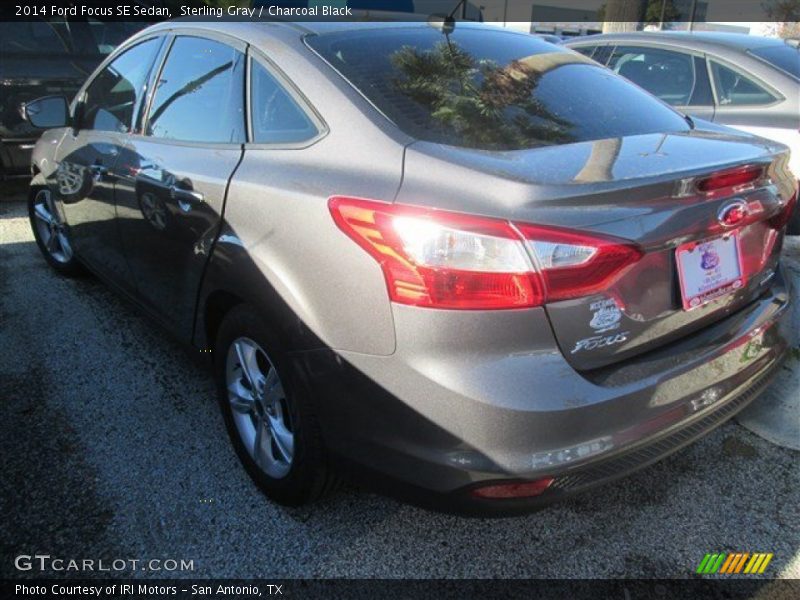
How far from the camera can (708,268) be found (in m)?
1.83

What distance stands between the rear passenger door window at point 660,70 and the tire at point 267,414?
3.96 m

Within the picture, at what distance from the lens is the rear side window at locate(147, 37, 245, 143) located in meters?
2.35

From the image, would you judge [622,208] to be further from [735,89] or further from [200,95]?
[735,89]

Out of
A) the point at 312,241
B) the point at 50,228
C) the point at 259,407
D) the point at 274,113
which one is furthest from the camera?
the point at 50,228

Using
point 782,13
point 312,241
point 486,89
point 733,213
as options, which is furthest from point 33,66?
point 782,13

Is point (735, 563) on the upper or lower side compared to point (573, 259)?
lower

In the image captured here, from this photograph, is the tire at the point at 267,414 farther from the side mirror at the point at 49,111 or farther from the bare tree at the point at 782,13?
the bare tree at the point at 782,13

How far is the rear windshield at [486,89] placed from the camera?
6.39 ft

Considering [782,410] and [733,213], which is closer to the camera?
[733,213]

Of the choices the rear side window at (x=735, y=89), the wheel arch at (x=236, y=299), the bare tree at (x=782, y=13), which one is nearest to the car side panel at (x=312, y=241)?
the wheel arch at (x=236, y=299)

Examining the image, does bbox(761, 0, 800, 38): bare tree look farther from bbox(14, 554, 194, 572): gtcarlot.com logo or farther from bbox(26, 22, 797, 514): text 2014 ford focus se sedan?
bbox(14, 554, 194, 572): gtcarlot.com logo

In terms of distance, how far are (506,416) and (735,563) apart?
3.58ft

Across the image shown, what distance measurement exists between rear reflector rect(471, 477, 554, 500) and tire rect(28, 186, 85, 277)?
3294mm

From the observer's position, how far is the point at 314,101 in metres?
2.01
